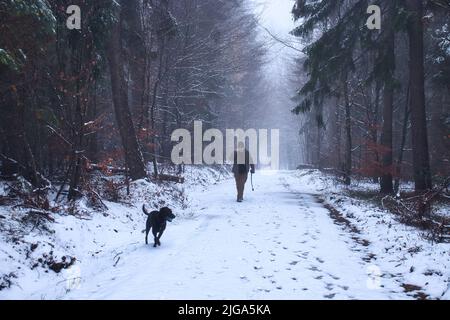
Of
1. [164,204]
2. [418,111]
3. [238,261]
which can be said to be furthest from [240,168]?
[238,261]

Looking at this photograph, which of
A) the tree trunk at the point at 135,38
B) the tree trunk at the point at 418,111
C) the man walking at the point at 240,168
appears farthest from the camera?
the tree trunk at the point at 135,38

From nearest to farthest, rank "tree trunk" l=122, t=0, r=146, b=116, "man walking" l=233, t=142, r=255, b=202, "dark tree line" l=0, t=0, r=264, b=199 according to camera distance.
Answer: "dark tree line" l=0, t=0, r=264, b=199
"man walking" l=233, t=142, r=255, b=202
"tree trunk" l=122, t=0, r=146, b=116

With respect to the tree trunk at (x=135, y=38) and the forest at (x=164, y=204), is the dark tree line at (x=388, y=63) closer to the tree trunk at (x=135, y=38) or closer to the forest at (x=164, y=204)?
the forest at (x=164, y=204)

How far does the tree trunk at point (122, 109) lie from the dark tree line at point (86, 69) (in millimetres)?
36

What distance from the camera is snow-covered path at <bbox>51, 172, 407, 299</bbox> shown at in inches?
214

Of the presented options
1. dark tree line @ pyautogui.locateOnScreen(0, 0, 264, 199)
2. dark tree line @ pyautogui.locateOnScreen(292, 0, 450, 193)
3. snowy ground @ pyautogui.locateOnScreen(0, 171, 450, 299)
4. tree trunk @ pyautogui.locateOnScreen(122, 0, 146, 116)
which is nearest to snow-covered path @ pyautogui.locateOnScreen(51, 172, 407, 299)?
snowy ground @ pyautogui.locateOnScreen(0, 171, 450, 299)

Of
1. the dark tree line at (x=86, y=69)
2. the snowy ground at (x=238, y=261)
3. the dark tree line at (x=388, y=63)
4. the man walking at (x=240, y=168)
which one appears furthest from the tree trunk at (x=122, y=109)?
the dark tree line at (x=388, y=63)

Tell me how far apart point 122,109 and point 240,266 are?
8.96 metres

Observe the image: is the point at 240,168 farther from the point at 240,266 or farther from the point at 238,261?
the point at 240,266

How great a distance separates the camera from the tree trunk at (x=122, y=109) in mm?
13469

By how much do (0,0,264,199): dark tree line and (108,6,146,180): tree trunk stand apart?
0.04 meters

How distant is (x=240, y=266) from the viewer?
666 cm

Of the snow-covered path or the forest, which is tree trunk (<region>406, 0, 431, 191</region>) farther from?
the snow-covered path
